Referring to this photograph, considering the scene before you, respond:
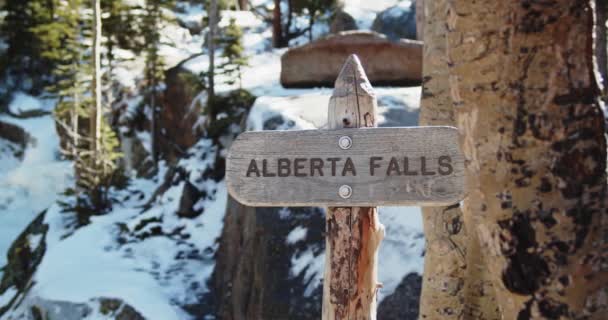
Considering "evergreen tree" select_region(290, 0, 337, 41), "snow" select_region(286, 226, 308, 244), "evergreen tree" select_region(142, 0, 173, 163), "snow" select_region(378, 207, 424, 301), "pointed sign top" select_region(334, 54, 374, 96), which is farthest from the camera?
"evergreen tree" select_region(290, 0, 337, 41)

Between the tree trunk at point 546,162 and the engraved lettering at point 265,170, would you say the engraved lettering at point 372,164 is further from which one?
the tree trunk at point 546,162

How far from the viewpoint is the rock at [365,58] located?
11.0 meters

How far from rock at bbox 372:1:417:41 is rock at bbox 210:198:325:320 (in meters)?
13.5

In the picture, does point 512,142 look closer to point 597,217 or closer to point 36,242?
point 597,217

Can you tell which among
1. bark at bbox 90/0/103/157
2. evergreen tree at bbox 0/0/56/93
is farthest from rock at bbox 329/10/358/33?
evergreen tree at bbox 0/0/56/93

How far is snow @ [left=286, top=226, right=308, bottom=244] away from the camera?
6895mm

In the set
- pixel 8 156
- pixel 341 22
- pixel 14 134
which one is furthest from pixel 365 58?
pixel 14 134

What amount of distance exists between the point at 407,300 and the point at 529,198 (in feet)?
12.6

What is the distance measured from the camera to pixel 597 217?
1990 millimetres

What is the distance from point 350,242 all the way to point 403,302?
10.4ft

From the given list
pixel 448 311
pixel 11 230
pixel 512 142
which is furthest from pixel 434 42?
pixel 11 230

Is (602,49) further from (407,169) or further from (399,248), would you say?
(407,169)

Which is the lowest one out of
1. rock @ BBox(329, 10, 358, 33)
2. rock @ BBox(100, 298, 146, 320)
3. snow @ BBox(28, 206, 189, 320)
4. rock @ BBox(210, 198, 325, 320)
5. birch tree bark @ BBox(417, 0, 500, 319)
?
rock @ BBox(100, 298, 146, 320)

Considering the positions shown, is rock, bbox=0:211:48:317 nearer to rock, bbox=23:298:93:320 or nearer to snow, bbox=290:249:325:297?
rock, bbox=23:298:93:320
